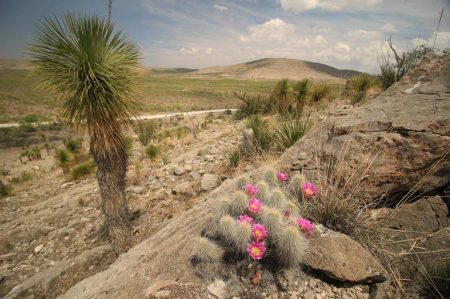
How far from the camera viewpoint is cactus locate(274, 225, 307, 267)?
225 centimetres

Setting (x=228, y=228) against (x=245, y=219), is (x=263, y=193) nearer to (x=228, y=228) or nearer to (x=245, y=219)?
(x=245, y=219)

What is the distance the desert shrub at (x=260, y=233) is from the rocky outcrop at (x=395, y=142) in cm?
102

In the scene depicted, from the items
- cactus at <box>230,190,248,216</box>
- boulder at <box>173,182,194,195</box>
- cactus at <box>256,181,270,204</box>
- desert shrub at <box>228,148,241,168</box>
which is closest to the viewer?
cactus at <box>230,190,248,216</box>

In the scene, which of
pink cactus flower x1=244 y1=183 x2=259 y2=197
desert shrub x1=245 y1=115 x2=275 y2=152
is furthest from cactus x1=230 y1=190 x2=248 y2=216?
desert shrub x1=245 y1=115 x2=275 y2=152

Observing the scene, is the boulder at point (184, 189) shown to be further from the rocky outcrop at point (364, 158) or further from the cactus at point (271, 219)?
Result: the cactus at point (271, 219)

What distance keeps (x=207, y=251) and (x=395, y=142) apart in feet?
9.26

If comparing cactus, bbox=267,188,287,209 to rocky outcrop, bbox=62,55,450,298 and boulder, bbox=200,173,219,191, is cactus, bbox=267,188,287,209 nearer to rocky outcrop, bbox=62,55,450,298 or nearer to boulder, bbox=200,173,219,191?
rocky outcrop, bbox=62,55,450,298

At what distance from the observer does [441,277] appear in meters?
2.15

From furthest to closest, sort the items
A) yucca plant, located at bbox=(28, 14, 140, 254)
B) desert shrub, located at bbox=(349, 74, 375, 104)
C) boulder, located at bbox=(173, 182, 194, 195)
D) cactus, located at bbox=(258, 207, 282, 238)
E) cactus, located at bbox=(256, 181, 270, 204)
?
desert shrub, located at bbox=(349, 74, 375, 104), boulder, located at bbox=(173, 182, 194, 195), yucca plant, located at bbox=(28, 14, 140, 254), cactus, located at bbox=(256, 181, 270, 204), cactus, located at bbox=(258, 207, 282, 238)

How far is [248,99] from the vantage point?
1702 cm

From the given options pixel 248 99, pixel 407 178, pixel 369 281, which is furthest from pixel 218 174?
pixel 248 99

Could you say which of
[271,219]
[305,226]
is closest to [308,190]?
[305,226]

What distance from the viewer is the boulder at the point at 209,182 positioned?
6410 millimetres

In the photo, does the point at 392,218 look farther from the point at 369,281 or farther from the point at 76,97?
the point at 76,97
